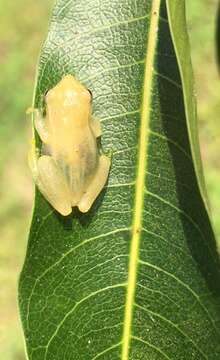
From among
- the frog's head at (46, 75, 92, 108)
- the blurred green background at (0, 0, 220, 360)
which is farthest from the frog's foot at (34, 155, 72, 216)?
the blurred green background at (0, 0, 220, 360)

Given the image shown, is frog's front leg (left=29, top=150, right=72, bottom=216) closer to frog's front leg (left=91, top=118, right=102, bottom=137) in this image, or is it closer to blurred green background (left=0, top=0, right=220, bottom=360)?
frog's front leg (left=91, top=118, right=102, bottom=137)

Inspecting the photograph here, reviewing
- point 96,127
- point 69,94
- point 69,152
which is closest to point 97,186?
point 96,127

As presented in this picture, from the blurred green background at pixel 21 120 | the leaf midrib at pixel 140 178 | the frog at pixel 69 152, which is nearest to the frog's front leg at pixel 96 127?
the frog at pixel 69 152

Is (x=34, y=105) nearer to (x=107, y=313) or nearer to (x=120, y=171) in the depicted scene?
(x=120, y=171)

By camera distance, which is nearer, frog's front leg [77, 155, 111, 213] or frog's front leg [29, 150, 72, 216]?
frog's front leg [77, 155, 111, 213]

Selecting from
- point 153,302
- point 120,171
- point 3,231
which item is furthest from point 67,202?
point 3,231

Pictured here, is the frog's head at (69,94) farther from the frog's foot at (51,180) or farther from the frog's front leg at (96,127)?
the frog's foot at (51,180)

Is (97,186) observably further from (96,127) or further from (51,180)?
(51,180)
